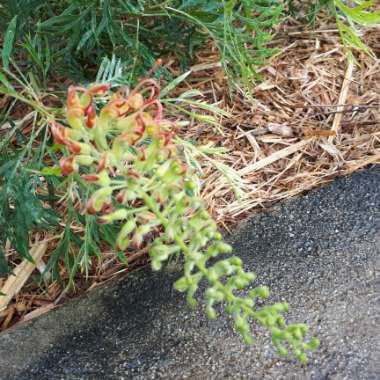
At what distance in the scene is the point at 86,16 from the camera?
1.58m

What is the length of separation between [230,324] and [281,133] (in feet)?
2.31

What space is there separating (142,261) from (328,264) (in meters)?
0.48

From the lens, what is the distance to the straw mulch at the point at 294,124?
185 centimetres

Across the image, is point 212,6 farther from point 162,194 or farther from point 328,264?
point 162,194

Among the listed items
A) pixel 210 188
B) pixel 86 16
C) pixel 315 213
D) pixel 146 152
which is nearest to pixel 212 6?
pixel 86 16

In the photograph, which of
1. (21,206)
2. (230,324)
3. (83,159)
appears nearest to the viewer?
(83,159)

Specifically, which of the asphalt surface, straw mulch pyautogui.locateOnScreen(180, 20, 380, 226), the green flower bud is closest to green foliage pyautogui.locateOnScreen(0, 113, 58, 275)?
the asphalt surface

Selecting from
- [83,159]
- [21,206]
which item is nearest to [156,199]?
[83,159]

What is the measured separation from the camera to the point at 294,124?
199 cm

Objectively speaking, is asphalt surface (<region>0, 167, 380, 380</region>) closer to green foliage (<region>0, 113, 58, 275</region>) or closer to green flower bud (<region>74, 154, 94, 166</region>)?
green foliage (<region>0, 113, 58, 275</region>)

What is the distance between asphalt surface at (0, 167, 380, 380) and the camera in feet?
4.58

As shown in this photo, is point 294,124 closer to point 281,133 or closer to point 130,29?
point 281,133

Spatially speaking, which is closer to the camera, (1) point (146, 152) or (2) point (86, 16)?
(1) point (146, 152)

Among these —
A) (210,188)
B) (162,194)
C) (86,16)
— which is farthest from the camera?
(210,188)
